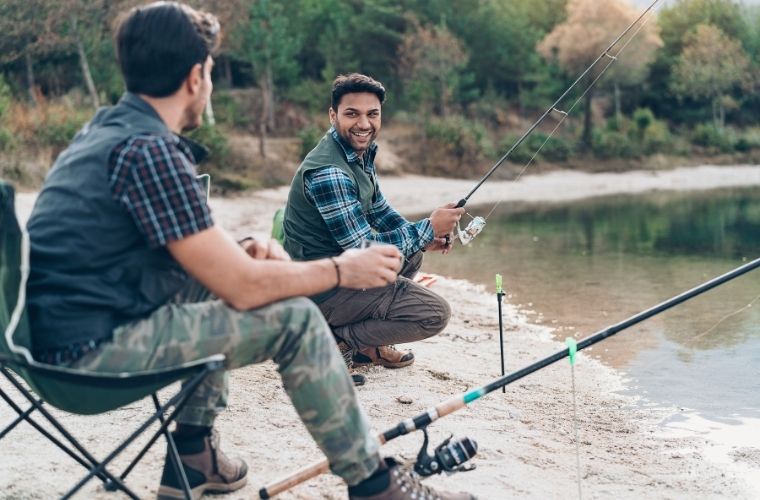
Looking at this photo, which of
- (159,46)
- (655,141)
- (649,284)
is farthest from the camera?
(655,141)

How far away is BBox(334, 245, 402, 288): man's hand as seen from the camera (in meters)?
2.43

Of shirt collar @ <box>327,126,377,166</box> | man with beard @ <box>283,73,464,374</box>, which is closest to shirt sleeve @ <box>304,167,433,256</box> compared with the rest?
man with beard @ <box>283,73,464,374</box>

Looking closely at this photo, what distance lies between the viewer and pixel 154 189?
2.12 meters

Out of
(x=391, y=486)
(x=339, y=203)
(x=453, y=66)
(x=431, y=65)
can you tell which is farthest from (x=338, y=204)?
(x=453, y=66)

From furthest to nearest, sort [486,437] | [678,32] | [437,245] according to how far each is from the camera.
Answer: [678,32]
[437,245]
[486,437]

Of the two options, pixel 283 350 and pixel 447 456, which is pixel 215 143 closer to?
pixel 447 456

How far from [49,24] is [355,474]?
21.3 metres

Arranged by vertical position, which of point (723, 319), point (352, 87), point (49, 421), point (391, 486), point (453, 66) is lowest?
point (723, 319)

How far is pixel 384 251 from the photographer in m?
2.51

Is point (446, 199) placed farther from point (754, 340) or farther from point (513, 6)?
point (513, 6)

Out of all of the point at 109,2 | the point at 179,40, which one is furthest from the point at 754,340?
the point at 109,2

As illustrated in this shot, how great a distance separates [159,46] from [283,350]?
2.74 feet

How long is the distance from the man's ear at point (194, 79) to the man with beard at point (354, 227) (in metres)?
1.84

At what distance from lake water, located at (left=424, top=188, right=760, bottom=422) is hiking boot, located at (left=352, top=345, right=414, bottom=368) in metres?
1.56
